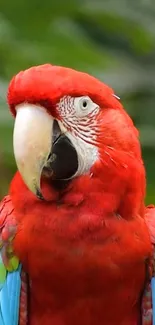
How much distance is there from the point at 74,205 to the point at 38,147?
0.15 m

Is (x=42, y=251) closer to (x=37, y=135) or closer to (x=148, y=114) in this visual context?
(x=37, y=135)

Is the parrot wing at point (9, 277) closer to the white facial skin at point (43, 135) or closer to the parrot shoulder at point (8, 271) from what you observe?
the parrot shoulder at point (8, 271)

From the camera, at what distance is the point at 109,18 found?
6.57ft

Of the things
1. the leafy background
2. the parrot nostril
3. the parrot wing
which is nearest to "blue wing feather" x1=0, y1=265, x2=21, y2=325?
the parrot wing

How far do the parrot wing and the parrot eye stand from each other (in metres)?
0.24

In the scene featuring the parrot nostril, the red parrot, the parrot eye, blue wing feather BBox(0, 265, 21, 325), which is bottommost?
blue wing feather BBox(0, 265, 21, 325)

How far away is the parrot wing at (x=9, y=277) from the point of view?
1.69 metres

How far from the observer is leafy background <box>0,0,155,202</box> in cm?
189

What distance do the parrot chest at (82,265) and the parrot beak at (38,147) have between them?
0.10 m

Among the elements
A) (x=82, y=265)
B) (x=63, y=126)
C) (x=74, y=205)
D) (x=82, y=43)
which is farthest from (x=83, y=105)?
(x=82, y=43)

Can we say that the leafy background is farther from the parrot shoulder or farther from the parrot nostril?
the parrot nostril

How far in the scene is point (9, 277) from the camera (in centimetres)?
172

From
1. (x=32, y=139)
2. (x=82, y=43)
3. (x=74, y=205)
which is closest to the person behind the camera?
(x=32, y=139)

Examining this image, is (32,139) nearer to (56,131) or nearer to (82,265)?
(56,131)
